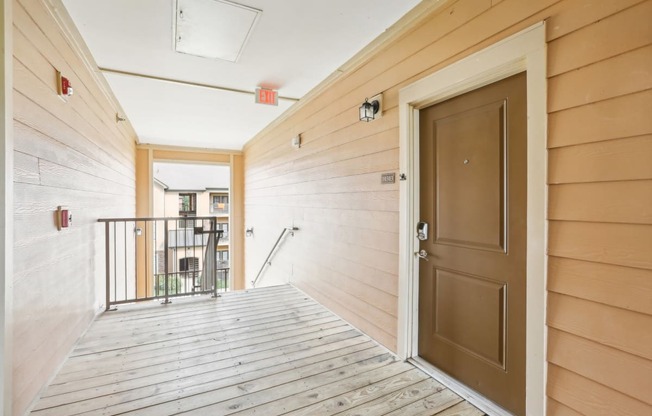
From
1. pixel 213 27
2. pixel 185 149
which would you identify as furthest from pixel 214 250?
pixel 185 149

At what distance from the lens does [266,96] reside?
343cm

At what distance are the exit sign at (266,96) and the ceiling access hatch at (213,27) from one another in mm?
655

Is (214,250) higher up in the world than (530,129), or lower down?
lower down

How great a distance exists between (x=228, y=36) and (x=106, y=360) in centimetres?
259

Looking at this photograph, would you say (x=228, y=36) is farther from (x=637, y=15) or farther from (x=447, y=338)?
(x=447, y=338)

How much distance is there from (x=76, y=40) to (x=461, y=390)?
3680 mm

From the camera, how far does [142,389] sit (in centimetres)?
187

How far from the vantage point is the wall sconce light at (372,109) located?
2.44m

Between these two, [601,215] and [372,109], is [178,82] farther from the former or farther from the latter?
[601,215]

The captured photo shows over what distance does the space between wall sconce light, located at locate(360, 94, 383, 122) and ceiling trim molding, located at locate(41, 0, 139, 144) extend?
215 centimetres

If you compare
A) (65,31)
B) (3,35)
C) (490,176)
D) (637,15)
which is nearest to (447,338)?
(490,176)

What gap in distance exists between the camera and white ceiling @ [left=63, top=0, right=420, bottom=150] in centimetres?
205

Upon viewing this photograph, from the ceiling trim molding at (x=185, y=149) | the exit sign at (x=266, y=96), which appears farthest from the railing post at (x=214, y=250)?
the ceiling trim molding at (x=185, y=149)

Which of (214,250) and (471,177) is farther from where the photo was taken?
(214,250)
